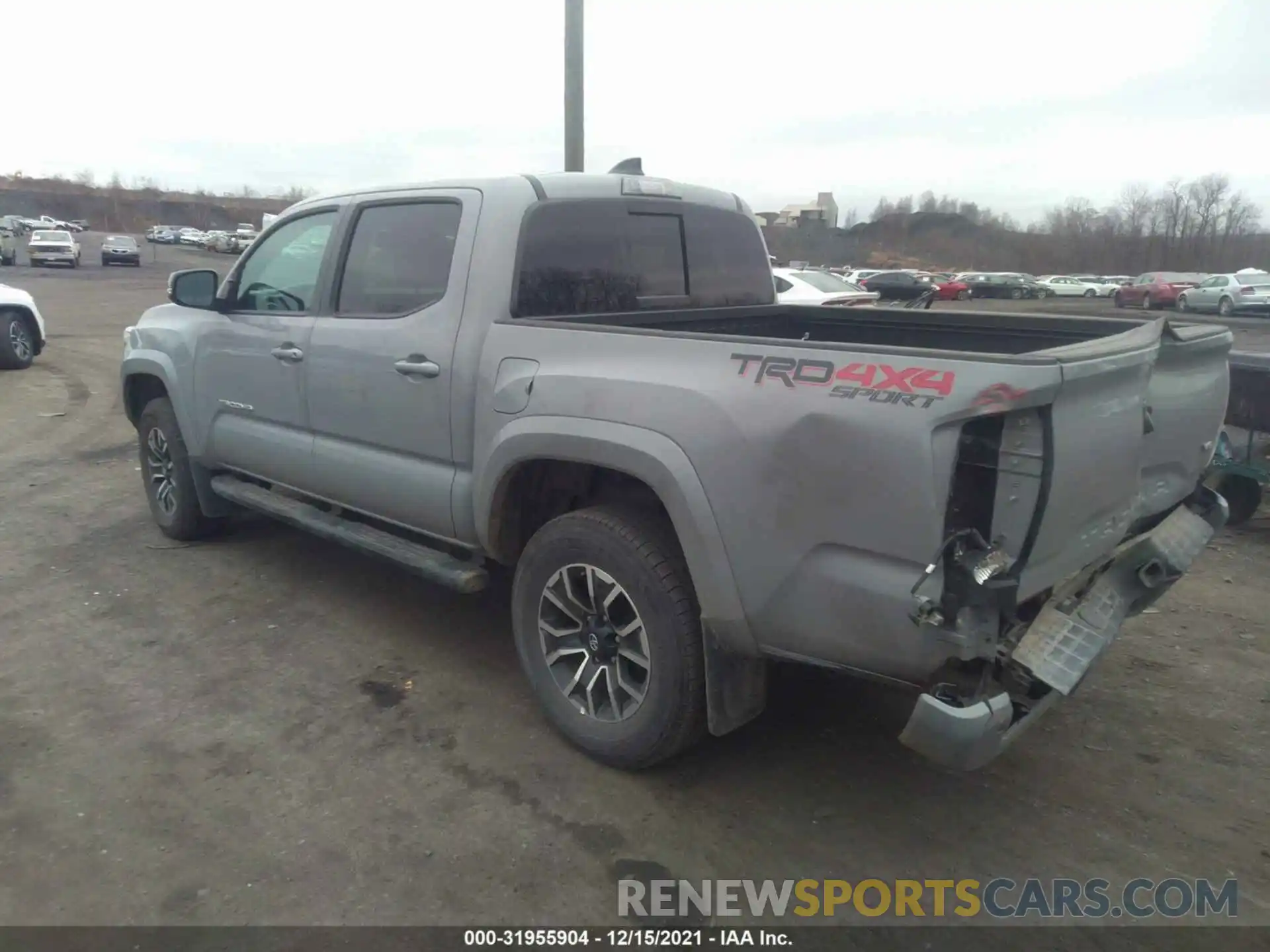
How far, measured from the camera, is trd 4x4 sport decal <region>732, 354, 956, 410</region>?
7.69 ft

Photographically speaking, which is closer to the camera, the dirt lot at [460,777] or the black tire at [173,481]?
the dirt lot at [460,777]

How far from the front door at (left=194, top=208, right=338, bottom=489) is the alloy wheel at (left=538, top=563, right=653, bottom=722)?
1689 millimetres

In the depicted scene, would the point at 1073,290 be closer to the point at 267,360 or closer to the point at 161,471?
the point at 161,471

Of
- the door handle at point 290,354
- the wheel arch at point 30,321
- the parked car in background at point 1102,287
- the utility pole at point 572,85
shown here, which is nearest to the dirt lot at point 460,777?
the door handle at point 290,354

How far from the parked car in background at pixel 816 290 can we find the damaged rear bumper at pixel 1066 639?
9.01m

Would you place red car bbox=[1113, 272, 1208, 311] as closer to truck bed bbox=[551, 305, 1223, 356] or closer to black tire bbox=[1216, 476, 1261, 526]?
black tire bbox=[1216, 476, 1261, 526]

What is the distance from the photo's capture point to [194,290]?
487 centimetres

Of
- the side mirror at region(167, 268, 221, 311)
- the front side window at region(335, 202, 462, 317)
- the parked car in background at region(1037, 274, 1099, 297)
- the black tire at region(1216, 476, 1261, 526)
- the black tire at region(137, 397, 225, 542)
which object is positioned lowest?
the parked car in background at region(1037, 274, 1099, 297)

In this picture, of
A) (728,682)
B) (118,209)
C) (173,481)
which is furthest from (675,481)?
(118,209)

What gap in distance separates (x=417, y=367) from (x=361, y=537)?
94 centimetres

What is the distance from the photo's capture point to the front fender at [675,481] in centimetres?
278

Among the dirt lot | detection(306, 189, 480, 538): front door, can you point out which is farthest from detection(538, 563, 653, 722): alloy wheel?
detection(306, 189, 480, 538): front door

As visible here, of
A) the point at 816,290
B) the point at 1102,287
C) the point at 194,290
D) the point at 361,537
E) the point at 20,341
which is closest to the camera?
the point at 361,537

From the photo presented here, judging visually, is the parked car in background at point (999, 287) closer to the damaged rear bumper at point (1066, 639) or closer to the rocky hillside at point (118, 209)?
the damaged rear bumper at point (1066, 639)
